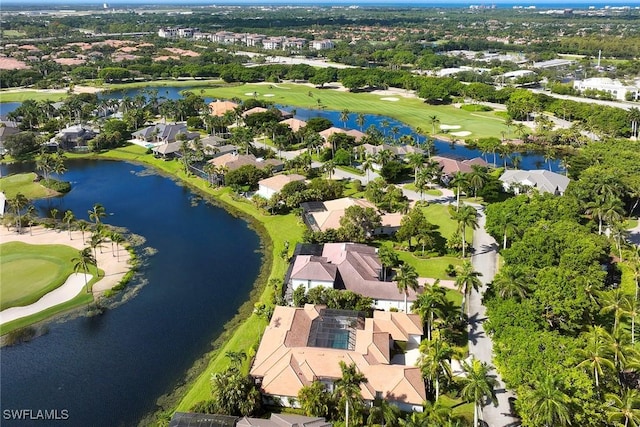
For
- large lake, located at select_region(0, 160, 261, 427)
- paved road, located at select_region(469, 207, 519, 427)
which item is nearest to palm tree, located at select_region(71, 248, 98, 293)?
large lake, located at select_region(0, 160, 261, 427)

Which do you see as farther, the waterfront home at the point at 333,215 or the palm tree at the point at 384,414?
the waterfront home at the point at 333,215

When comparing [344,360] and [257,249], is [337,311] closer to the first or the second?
[344,360]

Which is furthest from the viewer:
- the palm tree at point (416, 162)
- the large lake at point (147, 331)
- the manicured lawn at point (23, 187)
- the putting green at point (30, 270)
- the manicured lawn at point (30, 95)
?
the manicured lawn at point (30, 95)

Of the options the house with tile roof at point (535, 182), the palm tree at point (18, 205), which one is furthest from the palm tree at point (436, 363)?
the palm tree at point (18, 205)

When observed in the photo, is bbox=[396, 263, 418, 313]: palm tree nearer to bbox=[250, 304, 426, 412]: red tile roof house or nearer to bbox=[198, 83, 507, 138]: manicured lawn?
bbox=[250, 304, 426, 412]: red tile roof house

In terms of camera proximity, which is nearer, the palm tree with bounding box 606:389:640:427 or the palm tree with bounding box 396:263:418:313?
the palm tree with bounding box 606:389:640:427

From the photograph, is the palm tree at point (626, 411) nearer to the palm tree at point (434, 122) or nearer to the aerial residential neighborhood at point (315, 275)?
the aerial residential neighborhood at point (315, 275)
